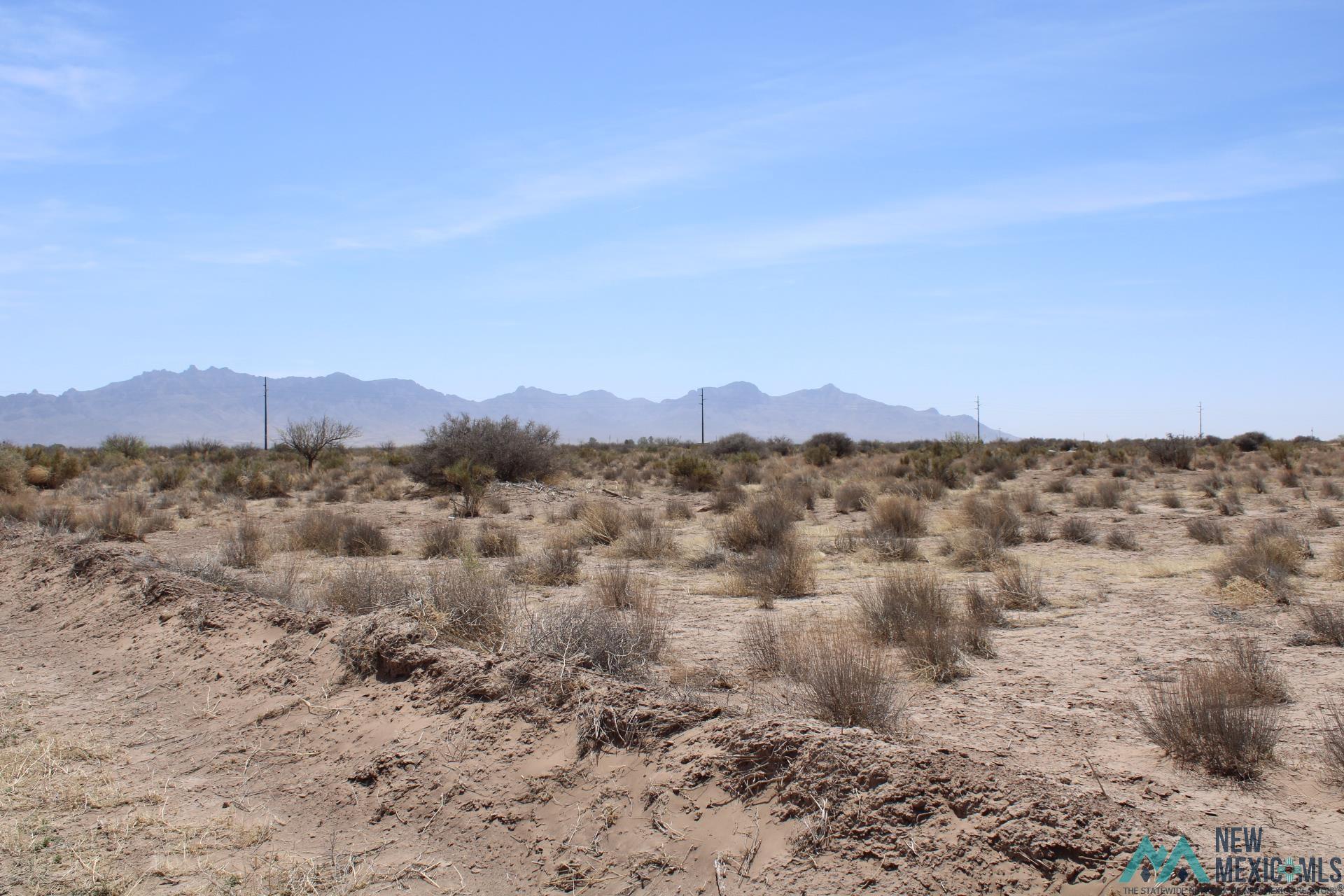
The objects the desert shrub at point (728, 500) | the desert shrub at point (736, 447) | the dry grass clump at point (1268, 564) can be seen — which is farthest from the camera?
the desert shrub at point (736, 447)

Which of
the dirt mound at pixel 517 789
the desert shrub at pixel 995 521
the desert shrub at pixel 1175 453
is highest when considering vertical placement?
the desert shrub at pixel 1175 453

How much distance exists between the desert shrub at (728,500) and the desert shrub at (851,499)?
2.55 metres

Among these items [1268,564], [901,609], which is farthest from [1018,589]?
[1268,564]

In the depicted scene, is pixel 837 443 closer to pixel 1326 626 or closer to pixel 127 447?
pixel 127 447

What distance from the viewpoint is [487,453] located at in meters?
33.6

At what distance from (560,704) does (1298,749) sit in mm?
4839

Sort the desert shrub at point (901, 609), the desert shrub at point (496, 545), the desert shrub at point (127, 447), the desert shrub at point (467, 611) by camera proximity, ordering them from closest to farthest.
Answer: the desert shrub at point (467, 611), the desert shrub at point (901, 609), the desert shrub at point (496, 545), the desert shrub at point (127, 447)

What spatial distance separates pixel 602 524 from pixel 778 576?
696 cm

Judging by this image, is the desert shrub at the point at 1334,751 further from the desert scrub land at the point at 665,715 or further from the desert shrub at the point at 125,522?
the desert shrub at the point at 125,522

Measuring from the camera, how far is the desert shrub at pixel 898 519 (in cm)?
1906

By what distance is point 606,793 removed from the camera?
17.6ft

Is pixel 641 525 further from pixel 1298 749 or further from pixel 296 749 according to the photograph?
pixel 1298 749

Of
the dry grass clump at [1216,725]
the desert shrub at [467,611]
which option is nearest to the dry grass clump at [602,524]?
the desert shrub at [467,611]

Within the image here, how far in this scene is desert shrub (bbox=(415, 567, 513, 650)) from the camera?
8.18 meters
